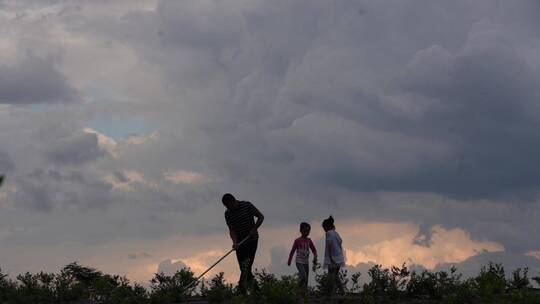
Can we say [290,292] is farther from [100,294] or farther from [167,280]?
[100,294]

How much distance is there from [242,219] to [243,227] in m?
0.14

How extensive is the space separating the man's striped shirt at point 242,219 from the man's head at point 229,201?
0.15 metres

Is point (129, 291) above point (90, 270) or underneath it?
underneath

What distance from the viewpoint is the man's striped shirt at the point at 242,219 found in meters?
13.4

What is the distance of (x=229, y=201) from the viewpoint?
43.7 feet

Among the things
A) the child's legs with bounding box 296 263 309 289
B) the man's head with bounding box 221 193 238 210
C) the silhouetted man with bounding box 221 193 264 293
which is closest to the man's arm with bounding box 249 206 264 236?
the silhouetted man with bounding box 221 193 264 293

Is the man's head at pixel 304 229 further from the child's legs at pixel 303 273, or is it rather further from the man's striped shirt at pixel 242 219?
the man's striped shirt at pixel 242 219

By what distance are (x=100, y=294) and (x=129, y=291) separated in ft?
3.21

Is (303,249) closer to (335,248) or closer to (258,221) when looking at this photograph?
(335,248)

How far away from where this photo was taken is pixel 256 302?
38.3ft

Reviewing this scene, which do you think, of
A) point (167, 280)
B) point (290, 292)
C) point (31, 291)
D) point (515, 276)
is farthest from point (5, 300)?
point (515, 276)

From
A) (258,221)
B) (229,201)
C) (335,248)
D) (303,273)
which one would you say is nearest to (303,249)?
(303,273)

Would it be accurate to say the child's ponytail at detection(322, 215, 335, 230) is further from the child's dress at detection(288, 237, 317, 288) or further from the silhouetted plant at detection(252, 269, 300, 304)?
the silhouetted plant at detection(252, 269, 300, 304)

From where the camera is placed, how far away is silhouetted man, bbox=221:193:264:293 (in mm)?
13344
